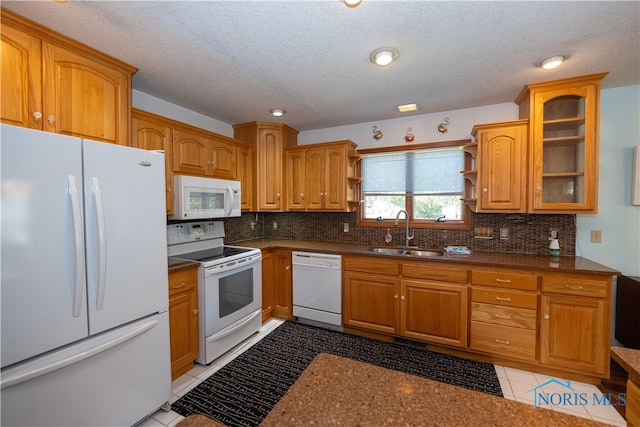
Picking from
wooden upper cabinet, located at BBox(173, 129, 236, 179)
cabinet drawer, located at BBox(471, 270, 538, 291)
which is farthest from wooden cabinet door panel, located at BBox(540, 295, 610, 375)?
wooden upper cabinet, located at BBox(173, 129, 236, 179)

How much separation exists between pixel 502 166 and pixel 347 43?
1.79 m

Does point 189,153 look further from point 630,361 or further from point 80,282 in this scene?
point 630,361

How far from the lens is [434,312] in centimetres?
244

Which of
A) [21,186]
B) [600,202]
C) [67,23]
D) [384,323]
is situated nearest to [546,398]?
[384,323]

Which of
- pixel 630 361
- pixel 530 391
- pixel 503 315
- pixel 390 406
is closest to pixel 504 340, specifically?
pixel 503 315

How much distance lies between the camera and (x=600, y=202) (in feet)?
7.89

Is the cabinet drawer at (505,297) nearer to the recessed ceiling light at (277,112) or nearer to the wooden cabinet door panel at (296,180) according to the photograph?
the wooden cabinet door panel at (296,180)

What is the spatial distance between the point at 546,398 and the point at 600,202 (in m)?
1.77

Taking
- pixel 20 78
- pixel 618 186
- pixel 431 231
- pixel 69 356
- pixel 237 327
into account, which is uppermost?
pixel 20 78

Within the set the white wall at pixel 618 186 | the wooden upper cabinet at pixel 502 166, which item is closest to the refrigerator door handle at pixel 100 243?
the wooden upper cabinet at pixel 502 166

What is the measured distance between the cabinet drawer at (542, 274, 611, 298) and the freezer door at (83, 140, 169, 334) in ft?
9.33

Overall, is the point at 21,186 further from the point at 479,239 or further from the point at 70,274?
the point at 479,239

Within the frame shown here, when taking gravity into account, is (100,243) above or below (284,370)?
above

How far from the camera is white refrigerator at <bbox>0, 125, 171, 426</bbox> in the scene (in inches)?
45.9
